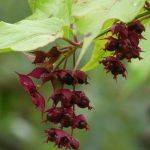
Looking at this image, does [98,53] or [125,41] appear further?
[98,53]

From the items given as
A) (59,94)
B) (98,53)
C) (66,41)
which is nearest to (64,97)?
(59,94)

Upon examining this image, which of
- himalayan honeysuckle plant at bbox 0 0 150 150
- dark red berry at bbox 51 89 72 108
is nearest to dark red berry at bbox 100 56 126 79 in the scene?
himalayan honeysuckle plant at bbox 0 0 150 150

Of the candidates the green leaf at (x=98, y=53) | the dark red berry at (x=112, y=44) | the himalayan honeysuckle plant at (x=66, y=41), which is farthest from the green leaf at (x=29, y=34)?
the green leaf at (x=98, y=53)

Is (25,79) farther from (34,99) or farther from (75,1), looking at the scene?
(75,1)

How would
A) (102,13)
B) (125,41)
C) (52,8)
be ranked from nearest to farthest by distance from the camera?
(102,13) → (125,41) → (52,8)

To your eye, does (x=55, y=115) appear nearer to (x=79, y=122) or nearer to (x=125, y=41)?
(x=79, y=122)

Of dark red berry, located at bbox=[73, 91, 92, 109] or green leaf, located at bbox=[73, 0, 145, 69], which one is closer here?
green leaf, located at bbox=[73, 0, 145, 69]

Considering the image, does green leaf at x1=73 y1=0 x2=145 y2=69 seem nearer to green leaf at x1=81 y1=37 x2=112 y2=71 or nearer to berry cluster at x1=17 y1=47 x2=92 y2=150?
berry cluster at x1=17 y1=47 x2=92 y2=150
